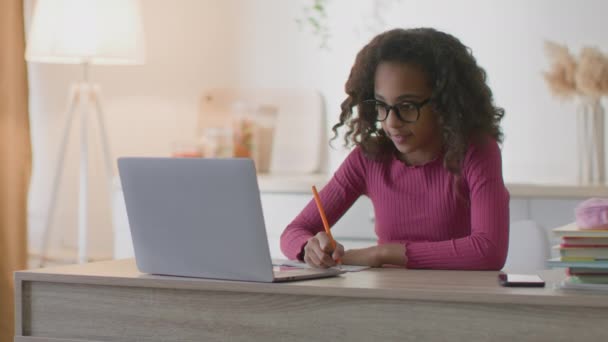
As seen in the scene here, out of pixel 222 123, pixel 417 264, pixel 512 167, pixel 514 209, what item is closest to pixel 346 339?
pixel 417 264

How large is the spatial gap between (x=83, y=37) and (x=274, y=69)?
29.5 inches

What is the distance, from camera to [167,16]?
372 cm

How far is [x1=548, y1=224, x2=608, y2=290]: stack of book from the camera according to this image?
1.34 m

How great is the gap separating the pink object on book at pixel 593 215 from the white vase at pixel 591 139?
1.68 metres

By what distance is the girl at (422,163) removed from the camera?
5.82ft

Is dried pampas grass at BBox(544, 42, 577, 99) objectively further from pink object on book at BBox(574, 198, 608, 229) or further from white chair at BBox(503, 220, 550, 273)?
pink object on book at BBox(574, 198, 608, 229)

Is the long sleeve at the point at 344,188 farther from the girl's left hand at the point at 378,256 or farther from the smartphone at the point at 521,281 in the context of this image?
the smartphone at the point at 521,281

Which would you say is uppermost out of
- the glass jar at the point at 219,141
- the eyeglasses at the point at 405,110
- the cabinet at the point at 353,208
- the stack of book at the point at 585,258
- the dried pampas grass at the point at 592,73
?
the dried pampas grass at the point at 592,73

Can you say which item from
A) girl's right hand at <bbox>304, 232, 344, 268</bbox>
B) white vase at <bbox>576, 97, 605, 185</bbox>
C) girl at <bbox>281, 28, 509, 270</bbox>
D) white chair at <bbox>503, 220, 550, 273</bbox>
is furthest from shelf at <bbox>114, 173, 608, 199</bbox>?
girl's right hand at <bbox>304, 232, 344, 268</bbox>

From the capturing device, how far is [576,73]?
301 centimetres

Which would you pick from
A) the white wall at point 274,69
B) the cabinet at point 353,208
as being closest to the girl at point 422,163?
the cabinet at point 353,208

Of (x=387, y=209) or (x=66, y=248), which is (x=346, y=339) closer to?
(x=387, y=209)

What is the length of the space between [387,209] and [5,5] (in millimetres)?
1635

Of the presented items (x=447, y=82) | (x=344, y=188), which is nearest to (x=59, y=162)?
(x=344, y=188)
